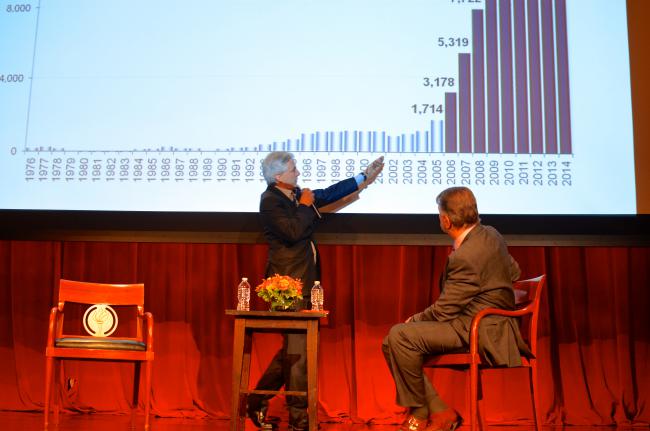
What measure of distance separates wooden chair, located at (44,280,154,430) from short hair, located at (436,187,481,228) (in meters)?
1.50

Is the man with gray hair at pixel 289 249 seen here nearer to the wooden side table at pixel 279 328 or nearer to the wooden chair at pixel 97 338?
the wooden side table at pixel 279 328

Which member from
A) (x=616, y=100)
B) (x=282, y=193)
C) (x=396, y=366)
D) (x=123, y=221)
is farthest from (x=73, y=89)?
(x=616, y=100)

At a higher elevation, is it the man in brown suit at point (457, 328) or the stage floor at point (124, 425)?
the man in brown suit at point (457, 328)

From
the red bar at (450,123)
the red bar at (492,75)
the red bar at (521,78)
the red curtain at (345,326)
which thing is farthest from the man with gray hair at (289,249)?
the red bar at (521,78)

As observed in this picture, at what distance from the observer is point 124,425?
151 inches

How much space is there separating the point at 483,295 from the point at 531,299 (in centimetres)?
26

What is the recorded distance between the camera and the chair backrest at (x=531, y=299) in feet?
10.1

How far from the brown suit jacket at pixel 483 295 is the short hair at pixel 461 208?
0.06 metres

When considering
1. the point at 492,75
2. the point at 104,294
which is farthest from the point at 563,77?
the point at 104,294

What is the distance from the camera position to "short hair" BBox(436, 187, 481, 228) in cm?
309

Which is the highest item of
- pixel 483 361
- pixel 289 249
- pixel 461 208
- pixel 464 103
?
pixel 464 103

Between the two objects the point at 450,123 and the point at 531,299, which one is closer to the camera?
the point at 531,299

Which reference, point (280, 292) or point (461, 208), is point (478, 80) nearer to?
point (461, 208)

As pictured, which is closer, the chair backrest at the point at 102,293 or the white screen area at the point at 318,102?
the chair backrest at the point at 102,293
